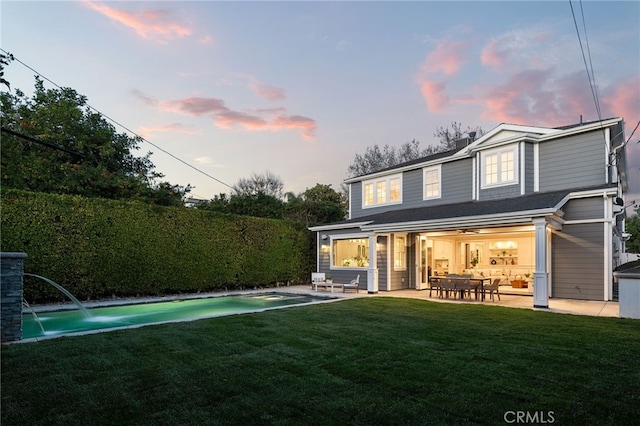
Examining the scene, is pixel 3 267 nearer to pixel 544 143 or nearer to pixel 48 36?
pixel 48 36

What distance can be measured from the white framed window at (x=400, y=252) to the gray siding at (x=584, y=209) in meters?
6.24

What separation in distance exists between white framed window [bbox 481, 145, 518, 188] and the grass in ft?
25.2

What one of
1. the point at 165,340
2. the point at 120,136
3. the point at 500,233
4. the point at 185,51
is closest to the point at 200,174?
the point at 120,136

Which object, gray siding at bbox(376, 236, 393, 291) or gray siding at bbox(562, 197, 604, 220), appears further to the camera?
gray siding at bbox(376, 236, 393, 291)

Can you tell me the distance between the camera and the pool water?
8.91m

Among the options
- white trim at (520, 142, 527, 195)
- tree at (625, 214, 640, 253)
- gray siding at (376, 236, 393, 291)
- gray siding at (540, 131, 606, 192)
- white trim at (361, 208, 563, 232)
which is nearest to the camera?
white trim at (361, 208, 563, 232)

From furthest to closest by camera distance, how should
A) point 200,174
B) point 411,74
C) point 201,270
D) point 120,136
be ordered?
point 200,174, point 120,136, point 411,74, point 201,270

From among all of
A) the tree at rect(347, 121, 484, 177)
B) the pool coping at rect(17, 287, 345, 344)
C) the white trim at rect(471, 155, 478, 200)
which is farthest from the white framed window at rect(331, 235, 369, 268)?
the tree at rect(347, 121, 484, 177)

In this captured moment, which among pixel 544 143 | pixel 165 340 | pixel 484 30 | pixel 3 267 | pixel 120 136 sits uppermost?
pixel 484 30

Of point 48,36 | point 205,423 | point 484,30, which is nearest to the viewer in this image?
point 205,423

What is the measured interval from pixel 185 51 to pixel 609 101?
56.3ft

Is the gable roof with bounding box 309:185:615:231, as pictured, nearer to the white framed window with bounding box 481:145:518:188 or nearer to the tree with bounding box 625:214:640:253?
the white framed window with bounding box 481:145:518:188

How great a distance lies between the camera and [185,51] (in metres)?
A: 14.9

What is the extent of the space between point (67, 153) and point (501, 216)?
1842cm
